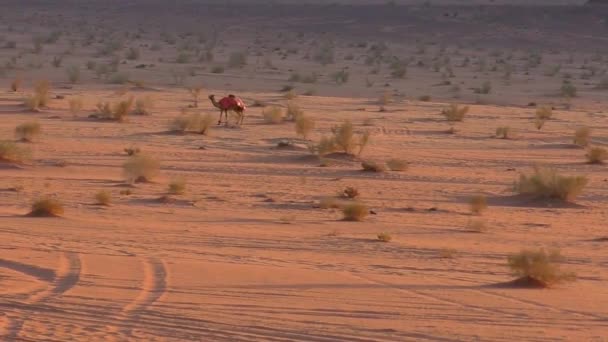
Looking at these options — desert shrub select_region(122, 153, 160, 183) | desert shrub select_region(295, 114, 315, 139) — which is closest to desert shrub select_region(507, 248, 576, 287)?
desert shrub select_region(122, 153, 160, 183)

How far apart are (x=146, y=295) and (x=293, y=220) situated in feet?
16.6

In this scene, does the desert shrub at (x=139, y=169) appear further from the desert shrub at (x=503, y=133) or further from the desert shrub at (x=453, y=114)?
the desert shrub at (x=453, y=114)

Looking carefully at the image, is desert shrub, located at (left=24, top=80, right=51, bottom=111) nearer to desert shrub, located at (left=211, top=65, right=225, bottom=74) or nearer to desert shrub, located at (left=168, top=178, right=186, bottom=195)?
desert shrub, located at (left=168, top=178, right=186, bottom=195)

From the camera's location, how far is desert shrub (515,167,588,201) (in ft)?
58.9

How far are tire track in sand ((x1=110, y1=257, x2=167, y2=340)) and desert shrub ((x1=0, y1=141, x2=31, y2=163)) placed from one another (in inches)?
339

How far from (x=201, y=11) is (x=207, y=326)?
8033cm

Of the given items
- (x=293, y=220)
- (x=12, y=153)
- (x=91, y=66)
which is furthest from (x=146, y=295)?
(x=91, y=66)

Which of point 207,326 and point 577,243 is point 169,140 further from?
point 207,326

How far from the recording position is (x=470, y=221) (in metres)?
15.6

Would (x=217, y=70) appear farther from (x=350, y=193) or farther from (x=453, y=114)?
(x=350, y=193)

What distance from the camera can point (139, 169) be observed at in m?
18.7

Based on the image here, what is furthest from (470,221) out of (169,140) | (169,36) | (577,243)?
(169,36)

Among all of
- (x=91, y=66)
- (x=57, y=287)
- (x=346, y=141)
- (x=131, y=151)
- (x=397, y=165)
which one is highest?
(x=91, y=66)

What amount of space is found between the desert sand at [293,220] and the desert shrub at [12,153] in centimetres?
9
